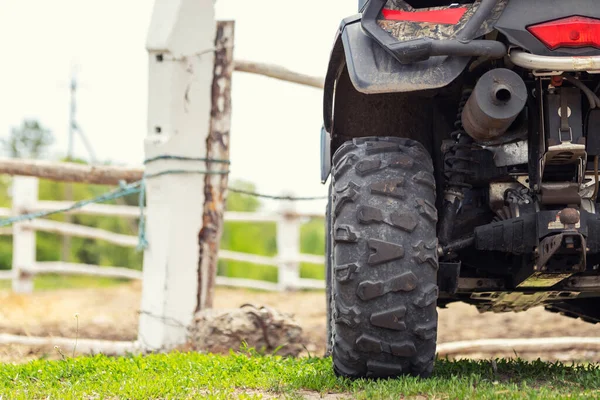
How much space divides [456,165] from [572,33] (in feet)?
2.21

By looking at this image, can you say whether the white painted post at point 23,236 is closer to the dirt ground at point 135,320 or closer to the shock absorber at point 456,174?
the dirt ground at point 135,320

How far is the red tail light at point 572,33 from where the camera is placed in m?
2.55

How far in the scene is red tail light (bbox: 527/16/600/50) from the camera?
8.38ft

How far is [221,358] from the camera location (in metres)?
3.65

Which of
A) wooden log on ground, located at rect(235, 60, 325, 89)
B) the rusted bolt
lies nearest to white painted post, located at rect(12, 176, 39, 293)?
wooden log on ground, located at rect(235, 60, 325, 89)

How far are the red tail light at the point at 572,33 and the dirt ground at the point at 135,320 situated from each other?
10.0ft

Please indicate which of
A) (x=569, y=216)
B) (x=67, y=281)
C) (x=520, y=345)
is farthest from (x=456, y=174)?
(x=67, y=281)

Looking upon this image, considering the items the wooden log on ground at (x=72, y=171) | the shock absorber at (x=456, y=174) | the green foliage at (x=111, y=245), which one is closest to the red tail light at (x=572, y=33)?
the shock absorber at (x=456, y=174)

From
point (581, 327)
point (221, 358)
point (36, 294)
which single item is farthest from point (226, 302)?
point (221, 358)

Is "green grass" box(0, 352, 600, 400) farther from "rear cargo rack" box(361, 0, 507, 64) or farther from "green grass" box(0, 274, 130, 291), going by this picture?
"green grass" box(0, 274, 130, 291)

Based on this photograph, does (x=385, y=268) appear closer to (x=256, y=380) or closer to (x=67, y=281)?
(x=256, y=380)

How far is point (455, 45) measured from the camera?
255 cm

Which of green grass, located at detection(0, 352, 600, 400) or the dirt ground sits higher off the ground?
green grass, located at detection(0, 352, 600, 400)

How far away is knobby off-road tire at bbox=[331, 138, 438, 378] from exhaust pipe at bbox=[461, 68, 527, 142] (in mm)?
311
